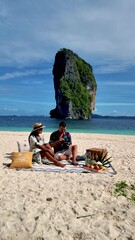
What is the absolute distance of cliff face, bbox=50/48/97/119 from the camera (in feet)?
317

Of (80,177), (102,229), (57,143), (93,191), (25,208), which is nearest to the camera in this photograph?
(102,229)

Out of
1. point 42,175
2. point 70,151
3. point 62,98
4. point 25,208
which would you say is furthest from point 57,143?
point 62,98

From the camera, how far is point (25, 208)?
4.96 m

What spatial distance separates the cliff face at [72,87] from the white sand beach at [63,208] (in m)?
87.2

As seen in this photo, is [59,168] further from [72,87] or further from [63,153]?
[72,87]

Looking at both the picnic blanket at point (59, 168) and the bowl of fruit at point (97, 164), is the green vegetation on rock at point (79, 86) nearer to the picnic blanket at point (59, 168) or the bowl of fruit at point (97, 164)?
the bowl of fruit at point (97, 164)

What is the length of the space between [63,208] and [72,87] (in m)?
99.0

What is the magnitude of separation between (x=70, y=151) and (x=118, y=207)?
397 cm

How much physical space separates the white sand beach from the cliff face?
87180mm

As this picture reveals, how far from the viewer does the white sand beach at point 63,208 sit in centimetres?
421

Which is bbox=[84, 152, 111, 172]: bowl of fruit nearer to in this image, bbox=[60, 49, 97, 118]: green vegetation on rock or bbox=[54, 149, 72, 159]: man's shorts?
bbox=[54, 149, 72, 159]: man's shorts

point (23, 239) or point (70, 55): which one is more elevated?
point (70, 55)

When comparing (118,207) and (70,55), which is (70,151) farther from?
(70,55)

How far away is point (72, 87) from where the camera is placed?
102938 millimetres
